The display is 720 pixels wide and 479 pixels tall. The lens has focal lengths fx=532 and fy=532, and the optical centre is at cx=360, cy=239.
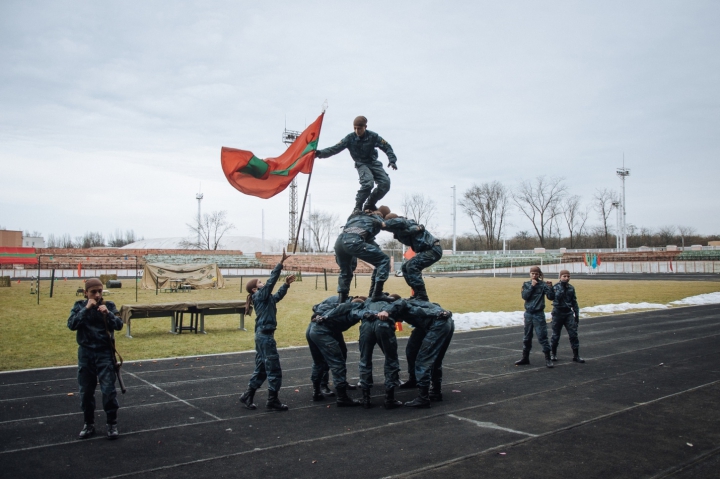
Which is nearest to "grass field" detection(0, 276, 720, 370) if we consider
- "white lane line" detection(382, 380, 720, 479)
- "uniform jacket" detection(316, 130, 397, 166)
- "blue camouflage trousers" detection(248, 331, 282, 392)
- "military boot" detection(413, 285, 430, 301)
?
"blue camouflage trousers" detection(248, 331, 282, 392)

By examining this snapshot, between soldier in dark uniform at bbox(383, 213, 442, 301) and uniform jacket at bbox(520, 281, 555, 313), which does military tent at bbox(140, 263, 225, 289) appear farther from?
soldier in dark uniform at bbox(383, 213, 442, 301)

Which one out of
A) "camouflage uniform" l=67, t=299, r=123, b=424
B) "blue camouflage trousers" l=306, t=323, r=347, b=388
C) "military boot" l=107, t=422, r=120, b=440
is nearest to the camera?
"military boot" l=107, t=422, r=120, b=440

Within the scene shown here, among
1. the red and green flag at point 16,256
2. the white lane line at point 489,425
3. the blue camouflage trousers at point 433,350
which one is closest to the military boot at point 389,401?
the blue camouflage trousers at point 433,350

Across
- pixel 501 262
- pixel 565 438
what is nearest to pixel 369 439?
pixel 565 438

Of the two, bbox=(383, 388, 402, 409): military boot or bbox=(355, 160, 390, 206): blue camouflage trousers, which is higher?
bbox=(355, 160, 390, 206): blue camouflage trousers

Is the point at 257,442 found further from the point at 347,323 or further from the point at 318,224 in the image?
the point at 318,224

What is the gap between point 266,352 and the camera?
25.6 ft

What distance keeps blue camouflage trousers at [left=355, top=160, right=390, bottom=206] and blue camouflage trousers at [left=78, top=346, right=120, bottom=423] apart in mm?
4787

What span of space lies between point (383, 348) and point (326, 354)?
907 millimetres

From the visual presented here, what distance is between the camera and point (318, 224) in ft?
392

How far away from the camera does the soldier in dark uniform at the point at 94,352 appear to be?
655cm

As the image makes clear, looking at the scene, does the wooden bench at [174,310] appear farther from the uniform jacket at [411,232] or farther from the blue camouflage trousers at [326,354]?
the uniform jacket at [411,232]

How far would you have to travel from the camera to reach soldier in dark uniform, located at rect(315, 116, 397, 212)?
30.6 feet

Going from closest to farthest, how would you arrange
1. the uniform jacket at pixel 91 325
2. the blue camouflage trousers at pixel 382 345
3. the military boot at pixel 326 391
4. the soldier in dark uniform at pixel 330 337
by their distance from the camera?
the uniform jacket at pixel 91 325
the blue camouflage trousers at pixel 382 345
the soldier in dark uniform at pixel 330 337
the military boot at pixel 326 391
